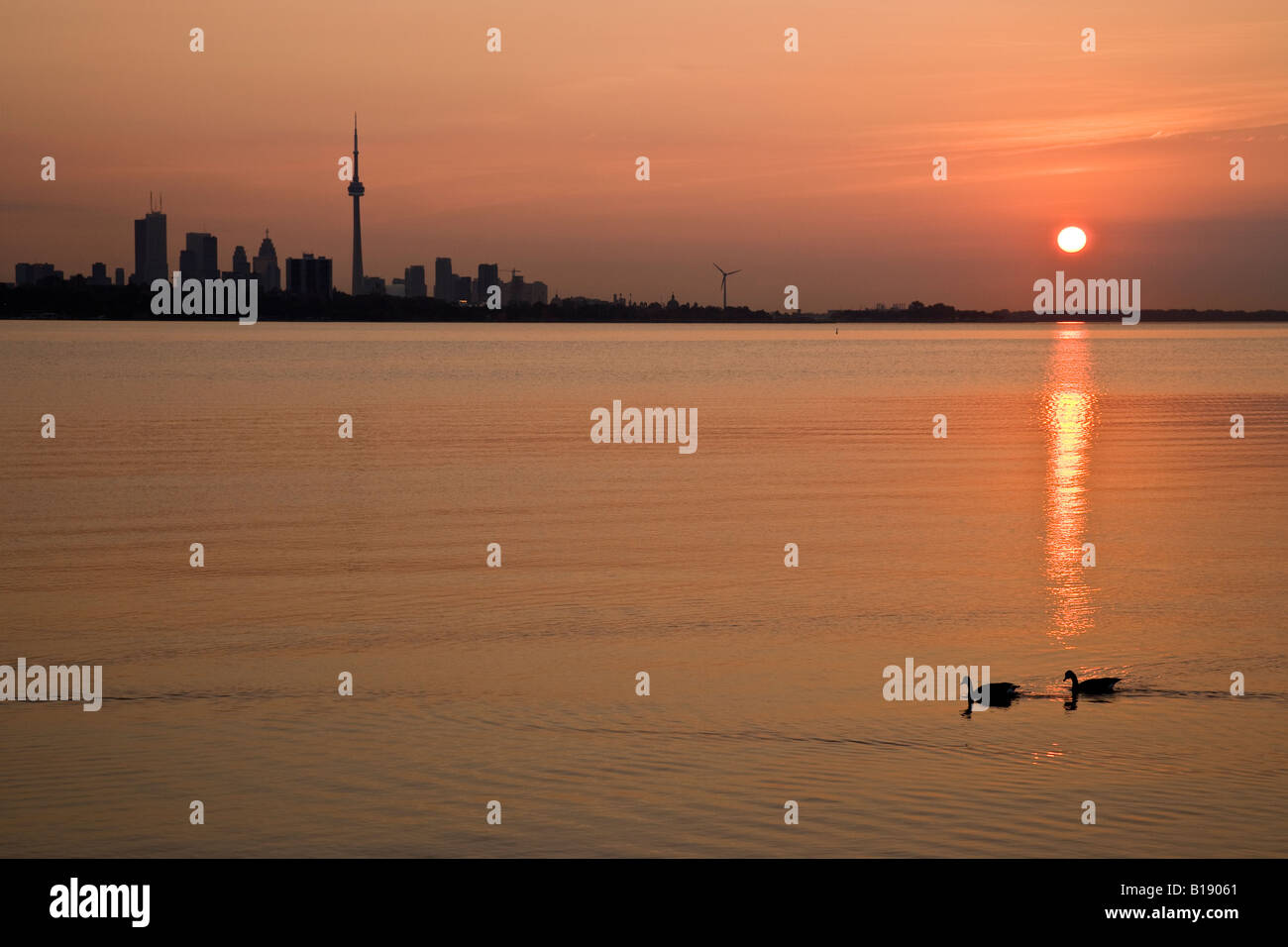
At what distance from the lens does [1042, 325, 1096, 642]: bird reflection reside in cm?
2492

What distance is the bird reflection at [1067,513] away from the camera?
24922 millimetres

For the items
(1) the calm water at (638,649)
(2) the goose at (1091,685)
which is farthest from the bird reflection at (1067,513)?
(2) the goose at (1091,685)

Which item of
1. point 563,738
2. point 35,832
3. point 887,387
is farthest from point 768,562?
point 887,387

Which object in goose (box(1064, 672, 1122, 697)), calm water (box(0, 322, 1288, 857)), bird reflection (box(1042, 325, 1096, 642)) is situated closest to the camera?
calm water (box(0, 322, 1288, 857))

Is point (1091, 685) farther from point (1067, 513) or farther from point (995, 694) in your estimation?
point (1067, 513)

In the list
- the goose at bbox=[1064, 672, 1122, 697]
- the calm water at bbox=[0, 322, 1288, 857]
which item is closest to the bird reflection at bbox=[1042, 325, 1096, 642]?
the calm water at bbox=[0, 322, 1288, 857]

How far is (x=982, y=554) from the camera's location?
30.7 metres

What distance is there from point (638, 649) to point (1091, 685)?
6.78m

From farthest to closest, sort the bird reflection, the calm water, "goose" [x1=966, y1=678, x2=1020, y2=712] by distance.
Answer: the bird reflection
"goose" [x1=966, y1=678, x2=1020, y2=712]
the calm water

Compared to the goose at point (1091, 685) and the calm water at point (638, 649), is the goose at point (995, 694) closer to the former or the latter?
the calm water at point (638, 649)

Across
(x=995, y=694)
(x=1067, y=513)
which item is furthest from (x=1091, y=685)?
(x=1067, y=513)

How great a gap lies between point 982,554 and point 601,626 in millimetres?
10795

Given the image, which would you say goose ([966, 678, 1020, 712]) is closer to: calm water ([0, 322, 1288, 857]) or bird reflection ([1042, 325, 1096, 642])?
calm water ([0, 322, 1288, 857])

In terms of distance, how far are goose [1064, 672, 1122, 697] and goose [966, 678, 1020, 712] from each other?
2.79 feet
